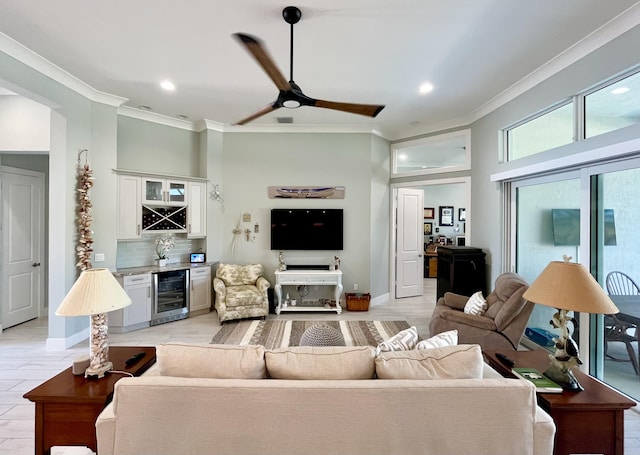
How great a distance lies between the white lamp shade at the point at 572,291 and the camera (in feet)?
5.05

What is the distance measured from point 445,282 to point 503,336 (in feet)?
5.13

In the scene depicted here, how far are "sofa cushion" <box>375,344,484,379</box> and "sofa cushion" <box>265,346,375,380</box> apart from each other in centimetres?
8

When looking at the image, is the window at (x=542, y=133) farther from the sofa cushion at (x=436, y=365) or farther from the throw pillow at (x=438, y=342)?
the sofa cushion at (x=436, y=365)

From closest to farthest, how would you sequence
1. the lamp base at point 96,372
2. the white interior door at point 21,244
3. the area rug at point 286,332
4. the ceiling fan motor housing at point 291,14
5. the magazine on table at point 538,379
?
the magazine on table at point 538,379 < the lamp base at point 96,372 < the ceiling fan motor housing at point 291,14 < the area rug at point 286,332 < the white interior door at point 21,244

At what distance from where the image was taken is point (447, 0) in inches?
90.0

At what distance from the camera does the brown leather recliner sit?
9.59 ft

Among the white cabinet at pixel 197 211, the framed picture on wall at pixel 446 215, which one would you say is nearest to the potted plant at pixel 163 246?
the white cabinet at pixel 197 211

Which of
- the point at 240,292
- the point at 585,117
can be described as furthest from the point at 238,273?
the point at 585,117

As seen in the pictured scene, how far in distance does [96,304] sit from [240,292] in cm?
306

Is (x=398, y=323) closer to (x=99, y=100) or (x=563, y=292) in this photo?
(x=563, y=292)

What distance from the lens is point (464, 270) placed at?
4355 millimetres

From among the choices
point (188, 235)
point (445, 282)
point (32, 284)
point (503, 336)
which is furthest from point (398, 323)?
point (32, 284)

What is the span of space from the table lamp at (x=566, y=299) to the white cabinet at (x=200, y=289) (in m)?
4.53

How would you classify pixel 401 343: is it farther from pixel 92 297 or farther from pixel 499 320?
pixel 92 297
